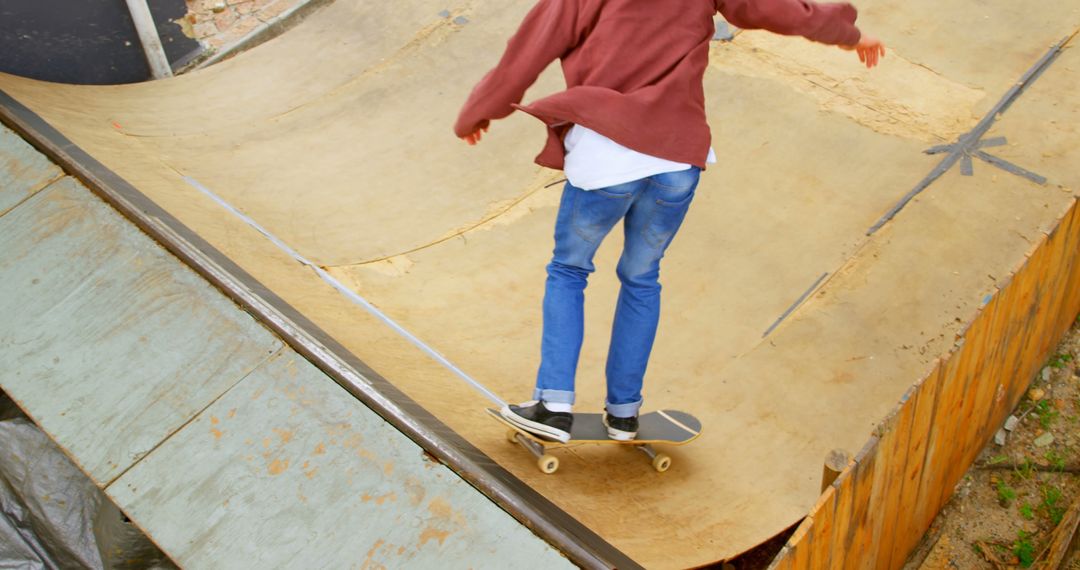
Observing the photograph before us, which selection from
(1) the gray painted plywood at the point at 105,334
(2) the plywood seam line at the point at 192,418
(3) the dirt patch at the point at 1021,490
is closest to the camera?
(2) the plywood seam line at the point at 192,418

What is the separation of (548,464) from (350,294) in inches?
50.3

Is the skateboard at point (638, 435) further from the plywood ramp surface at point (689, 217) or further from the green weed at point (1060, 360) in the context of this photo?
the green weed at point (1060, 360)

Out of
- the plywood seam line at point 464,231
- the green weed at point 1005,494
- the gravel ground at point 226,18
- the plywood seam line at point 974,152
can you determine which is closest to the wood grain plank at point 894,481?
the green weed at point 1005,494

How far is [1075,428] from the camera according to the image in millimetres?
3951

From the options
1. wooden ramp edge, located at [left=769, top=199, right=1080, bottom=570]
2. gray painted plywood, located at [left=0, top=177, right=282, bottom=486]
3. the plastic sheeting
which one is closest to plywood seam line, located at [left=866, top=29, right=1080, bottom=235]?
wooden ramp edge, located at [left=769, top=199, right=1080, bottom=570]

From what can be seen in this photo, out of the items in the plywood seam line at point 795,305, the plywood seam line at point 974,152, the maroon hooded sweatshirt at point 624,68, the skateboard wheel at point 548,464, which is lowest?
the plywood seam line at point 795,305

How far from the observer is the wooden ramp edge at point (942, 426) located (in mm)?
2330

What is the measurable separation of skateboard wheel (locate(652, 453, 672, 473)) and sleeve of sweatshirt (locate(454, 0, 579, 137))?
3.89ft

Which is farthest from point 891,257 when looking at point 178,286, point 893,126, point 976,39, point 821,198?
point 178,286

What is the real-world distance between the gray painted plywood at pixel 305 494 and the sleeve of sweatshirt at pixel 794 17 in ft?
4.72

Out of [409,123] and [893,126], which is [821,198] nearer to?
[893,126]

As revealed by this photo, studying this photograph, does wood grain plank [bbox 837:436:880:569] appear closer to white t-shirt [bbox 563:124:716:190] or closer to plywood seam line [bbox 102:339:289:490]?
white t-shirt [bbox 563:124:716:190]

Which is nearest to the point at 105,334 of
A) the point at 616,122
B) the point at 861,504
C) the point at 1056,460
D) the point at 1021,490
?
the point at 616,122

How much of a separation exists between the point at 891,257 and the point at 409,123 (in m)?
2.39
